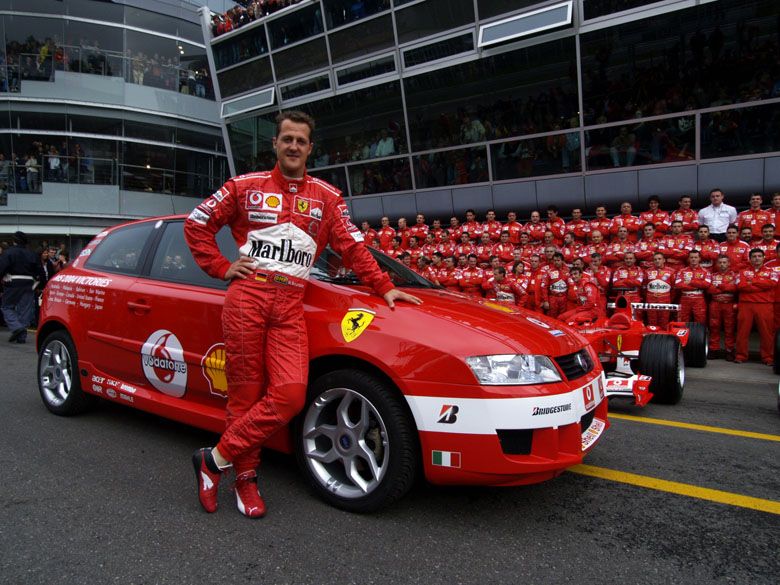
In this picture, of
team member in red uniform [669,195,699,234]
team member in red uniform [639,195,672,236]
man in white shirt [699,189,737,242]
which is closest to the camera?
team member in red uniform [669,195,699,234]

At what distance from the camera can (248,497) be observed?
2.70 metres

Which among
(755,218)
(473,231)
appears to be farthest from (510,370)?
(473,231)

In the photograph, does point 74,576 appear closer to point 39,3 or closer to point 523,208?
point 523,208

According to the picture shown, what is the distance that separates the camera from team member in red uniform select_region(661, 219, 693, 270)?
9469 millimetres

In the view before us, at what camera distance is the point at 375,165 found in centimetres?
1672

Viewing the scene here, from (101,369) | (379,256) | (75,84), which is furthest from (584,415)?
(75,84)

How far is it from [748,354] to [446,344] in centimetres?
784

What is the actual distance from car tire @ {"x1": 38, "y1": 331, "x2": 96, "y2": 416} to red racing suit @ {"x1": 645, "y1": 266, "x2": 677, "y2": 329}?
828cm

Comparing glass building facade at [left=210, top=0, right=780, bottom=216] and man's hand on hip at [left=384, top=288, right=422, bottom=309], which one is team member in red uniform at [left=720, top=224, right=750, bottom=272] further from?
man's hand on hip at [left=384, top=288, right=422, bottom=309]

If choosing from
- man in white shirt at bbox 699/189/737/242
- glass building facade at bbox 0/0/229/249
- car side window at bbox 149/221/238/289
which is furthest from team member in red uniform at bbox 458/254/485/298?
glass building facade at bbox 0/0/229/249

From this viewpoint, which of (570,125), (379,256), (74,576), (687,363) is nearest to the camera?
(74,576)

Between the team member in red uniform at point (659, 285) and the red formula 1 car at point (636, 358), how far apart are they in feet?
9.53

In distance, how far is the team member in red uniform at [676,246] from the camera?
9469mm

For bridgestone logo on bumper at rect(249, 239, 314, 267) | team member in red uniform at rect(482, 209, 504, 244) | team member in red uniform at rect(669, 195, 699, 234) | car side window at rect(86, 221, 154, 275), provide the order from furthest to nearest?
team member in red uniform at rect(482, 209, 504, 244), team member in red uniform at rect(669, 195, 699, 234), car side window at rect(86, 221, 154, 275), bridgestone logo on bumper at rect(249, 239, 314, 267)
